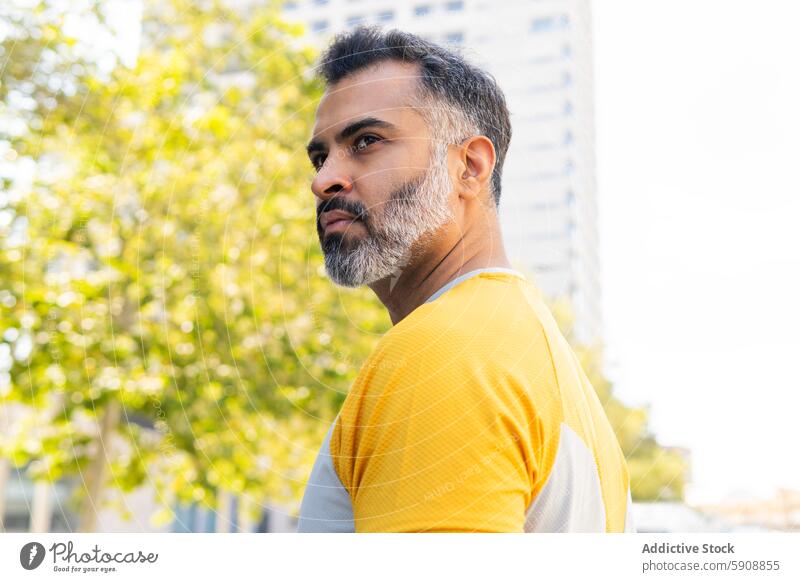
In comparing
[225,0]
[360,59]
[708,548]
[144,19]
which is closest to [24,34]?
[144,19]

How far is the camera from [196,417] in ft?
16.8

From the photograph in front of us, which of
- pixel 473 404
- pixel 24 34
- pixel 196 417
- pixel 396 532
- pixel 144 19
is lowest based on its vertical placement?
pixel 396 532

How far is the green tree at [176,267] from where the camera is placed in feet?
15.7

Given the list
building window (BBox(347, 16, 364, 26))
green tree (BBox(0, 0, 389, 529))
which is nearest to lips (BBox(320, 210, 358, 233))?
building window (BBox(347, 16, 364, 26))

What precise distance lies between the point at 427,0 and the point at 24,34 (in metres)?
2.38

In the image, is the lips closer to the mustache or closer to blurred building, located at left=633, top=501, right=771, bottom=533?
the mustache

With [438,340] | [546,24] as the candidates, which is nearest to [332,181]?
[438,340]

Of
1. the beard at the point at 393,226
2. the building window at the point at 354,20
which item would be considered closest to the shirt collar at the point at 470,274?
the beard at the point at 393,226

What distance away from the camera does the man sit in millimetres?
829

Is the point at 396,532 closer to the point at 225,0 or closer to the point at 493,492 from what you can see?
the point at 493,492

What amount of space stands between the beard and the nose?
1 cm

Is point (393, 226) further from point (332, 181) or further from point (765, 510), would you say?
point (765, 510)

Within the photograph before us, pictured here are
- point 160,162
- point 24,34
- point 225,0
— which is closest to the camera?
point 24,34

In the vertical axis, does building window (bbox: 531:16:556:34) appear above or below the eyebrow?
above
